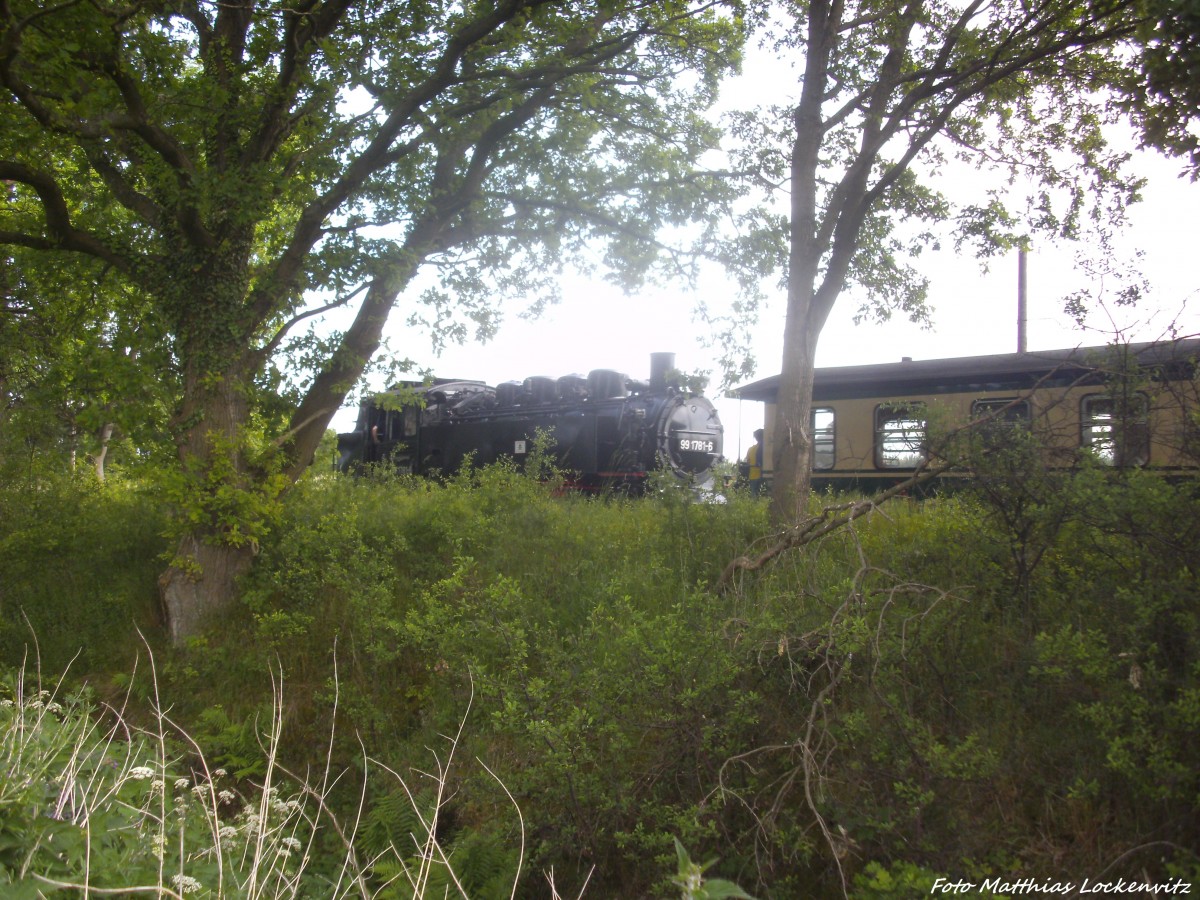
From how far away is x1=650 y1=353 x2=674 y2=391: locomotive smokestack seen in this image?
16156mm

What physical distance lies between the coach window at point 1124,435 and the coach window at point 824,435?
9.35 meters

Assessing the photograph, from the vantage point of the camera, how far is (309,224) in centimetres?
1030

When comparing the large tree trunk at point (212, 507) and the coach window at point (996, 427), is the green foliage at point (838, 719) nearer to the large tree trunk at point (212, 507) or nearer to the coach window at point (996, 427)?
the coach window at point (996, 427)

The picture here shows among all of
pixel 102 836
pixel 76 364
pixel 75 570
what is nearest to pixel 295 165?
pixel 76 364

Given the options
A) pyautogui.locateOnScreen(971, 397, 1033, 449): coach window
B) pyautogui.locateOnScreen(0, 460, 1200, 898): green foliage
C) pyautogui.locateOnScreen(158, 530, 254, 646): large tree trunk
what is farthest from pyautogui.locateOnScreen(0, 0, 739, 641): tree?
pyautogui.locateOnScreen(971, 397, 1033, 449): coach window

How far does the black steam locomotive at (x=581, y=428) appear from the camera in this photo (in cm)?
1530

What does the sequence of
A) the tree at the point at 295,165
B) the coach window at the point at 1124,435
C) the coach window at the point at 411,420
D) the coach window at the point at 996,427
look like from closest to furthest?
the coach window at the point at 1124,435 < the coach window at the point at 996,427 < the tree at the point at 295,165 < the coach window at the point at 411,420

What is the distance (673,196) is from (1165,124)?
6.72 metres

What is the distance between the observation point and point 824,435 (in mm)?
15000

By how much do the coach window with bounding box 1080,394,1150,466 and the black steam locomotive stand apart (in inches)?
352

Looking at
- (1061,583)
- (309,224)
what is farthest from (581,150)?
(1061,583)

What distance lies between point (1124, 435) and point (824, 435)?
9766 mm

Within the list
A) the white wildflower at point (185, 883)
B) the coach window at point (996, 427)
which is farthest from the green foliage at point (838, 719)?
the white wildflower at point (185, 883)

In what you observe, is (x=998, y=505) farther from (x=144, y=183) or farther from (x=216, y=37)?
(x=144, y=183)
